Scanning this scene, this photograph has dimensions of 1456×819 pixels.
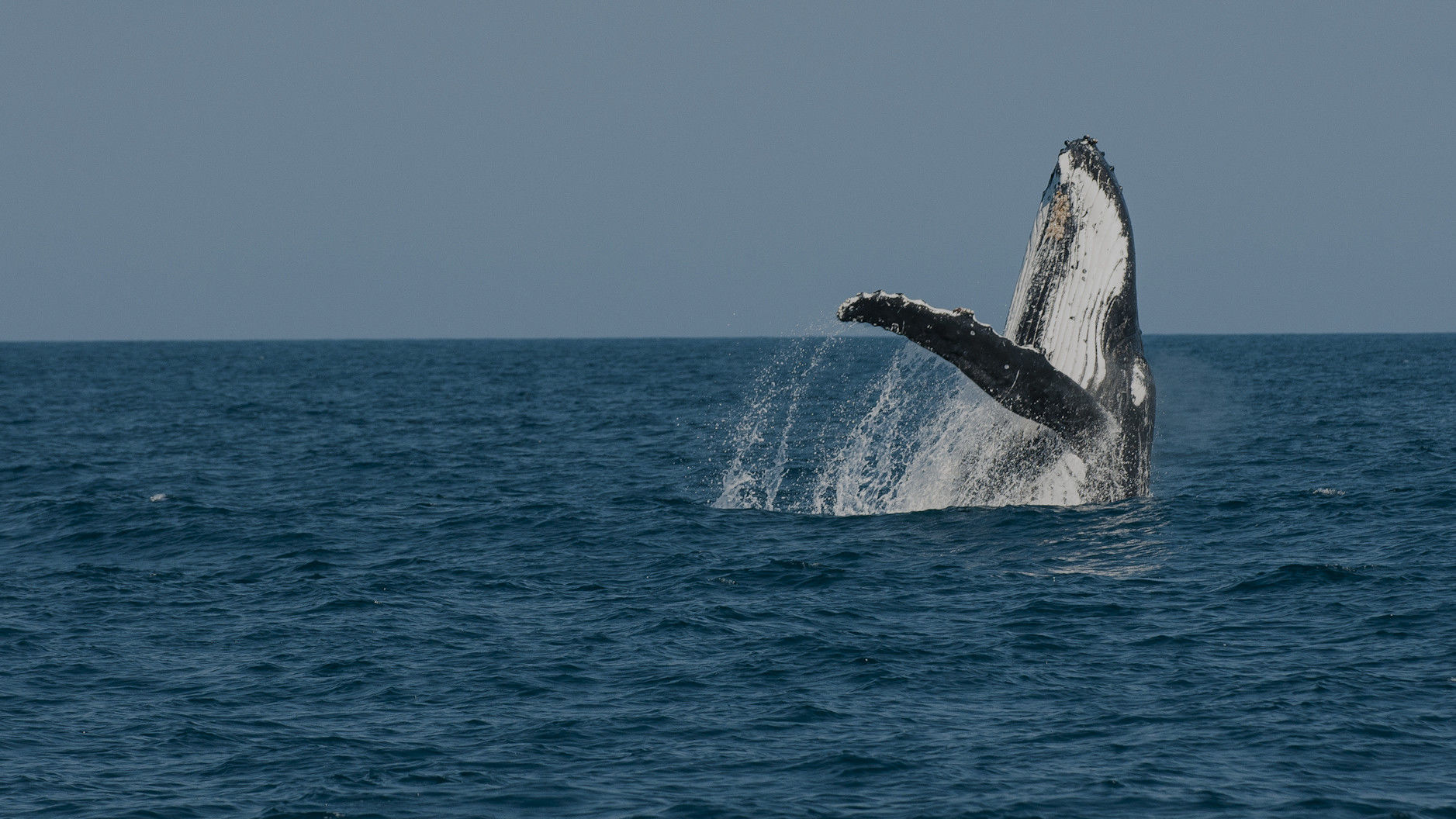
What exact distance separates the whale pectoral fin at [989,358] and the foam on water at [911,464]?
1399 mm

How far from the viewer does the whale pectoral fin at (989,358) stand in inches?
526

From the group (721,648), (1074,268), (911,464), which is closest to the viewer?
(721,648)

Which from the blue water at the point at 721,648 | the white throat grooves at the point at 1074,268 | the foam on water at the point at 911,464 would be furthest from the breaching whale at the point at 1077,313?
the blue water at the point at 721,648

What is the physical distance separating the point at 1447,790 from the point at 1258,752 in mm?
1288

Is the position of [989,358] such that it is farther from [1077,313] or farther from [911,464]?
[911,464]

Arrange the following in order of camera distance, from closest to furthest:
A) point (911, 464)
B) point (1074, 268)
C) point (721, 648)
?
point (721, 648)
point (1074, 268)
point (911, 464)

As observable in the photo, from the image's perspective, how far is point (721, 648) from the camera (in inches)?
552

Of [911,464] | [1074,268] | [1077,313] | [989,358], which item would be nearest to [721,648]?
[989,358]

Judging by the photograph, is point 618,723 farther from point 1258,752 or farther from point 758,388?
point 758,388

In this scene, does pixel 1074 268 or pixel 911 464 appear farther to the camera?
pixel 911 464

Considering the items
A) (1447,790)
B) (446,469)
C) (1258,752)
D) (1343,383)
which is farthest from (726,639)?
(1343,383)

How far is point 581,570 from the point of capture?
18.1m

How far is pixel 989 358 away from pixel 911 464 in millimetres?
9440

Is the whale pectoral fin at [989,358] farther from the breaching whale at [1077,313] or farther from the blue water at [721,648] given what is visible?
the blue water at [721,648]
